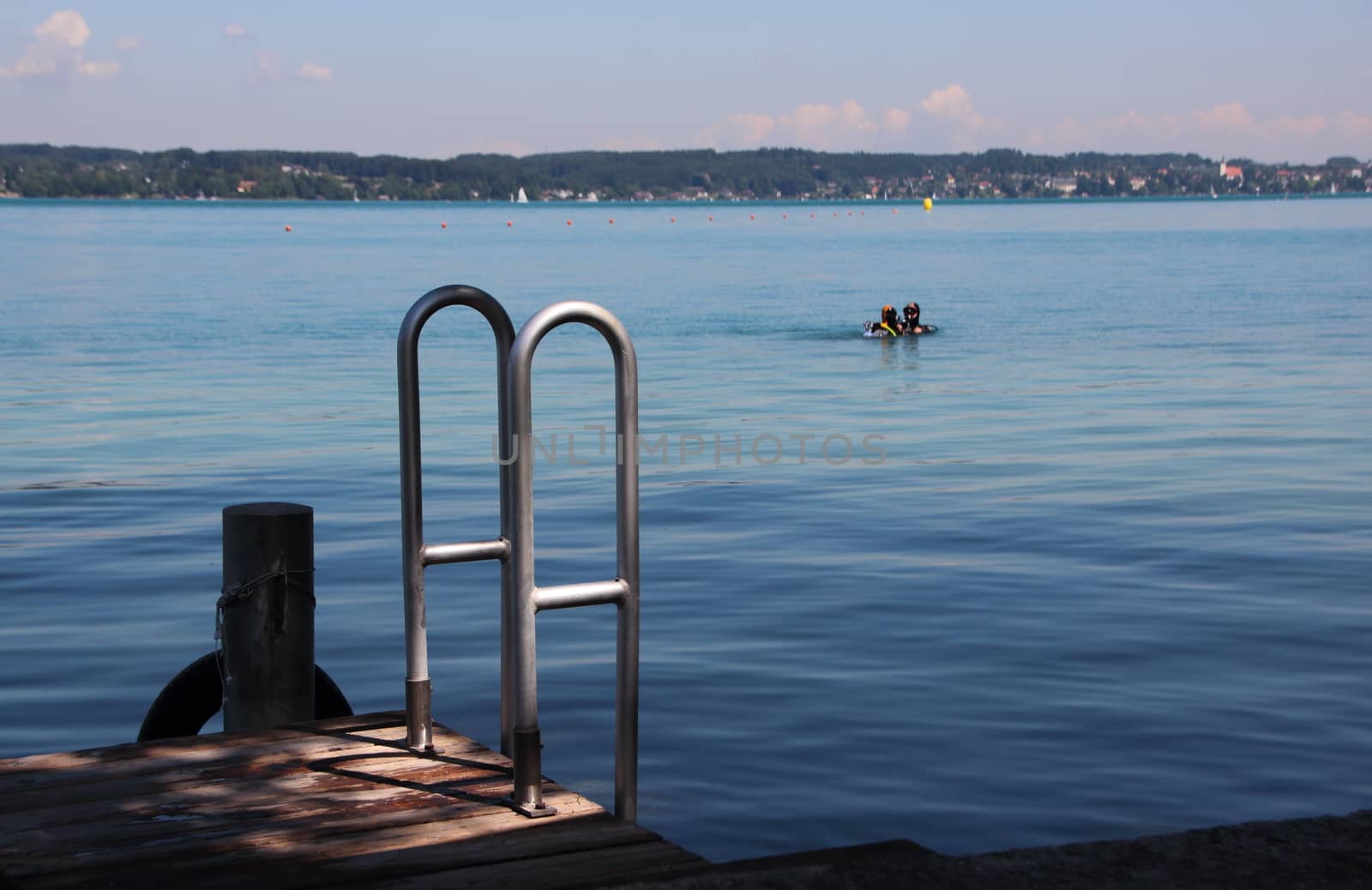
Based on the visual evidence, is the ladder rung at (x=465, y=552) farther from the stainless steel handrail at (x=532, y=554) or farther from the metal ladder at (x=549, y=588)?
the stainless steel handrail at (x=532, y=554)

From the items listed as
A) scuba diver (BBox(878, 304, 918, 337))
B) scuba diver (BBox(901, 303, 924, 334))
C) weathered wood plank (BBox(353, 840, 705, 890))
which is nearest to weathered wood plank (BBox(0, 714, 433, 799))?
weathered wood plank (BBox(353, 840, 705, 890))

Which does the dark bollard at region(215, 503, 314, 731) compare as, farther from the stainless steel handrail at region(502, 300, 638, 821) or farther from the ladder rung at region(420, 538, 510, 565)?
the stainless steel handrail at region(502, 300, 638, 821)

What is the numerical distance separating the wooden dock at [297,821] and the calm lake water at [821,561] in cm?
174

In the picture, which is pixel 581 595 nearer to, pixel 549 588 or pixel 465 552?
pixel 549 588

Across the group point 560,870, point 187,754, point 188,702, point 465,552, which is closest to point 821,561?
point 188,702

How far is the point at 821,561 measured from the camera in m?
11.2

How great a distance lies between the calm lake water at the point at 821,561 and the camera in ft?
22.9

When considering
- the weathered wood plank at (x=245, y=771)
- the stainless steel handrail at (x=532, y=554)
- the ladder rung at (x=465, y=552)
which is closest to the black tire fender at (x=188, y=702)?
the weathered wood plank at (x=245, y=771)

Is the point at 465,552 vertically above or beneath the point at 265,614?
above

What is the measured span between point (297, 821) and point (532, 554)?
1.01 m

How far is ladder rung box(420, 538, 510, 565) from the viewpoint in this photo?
5.03m

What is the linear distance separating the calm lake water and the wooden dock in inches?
68.7

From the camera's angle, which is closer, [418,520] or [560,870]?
[560,870]

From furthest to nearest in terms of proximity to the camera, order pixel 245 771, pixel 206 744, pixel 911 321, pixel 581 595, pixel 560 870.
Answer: pixel 911 321
pixel 206 744
pixel 245 771
pixel 581 595
pixel 560 870
